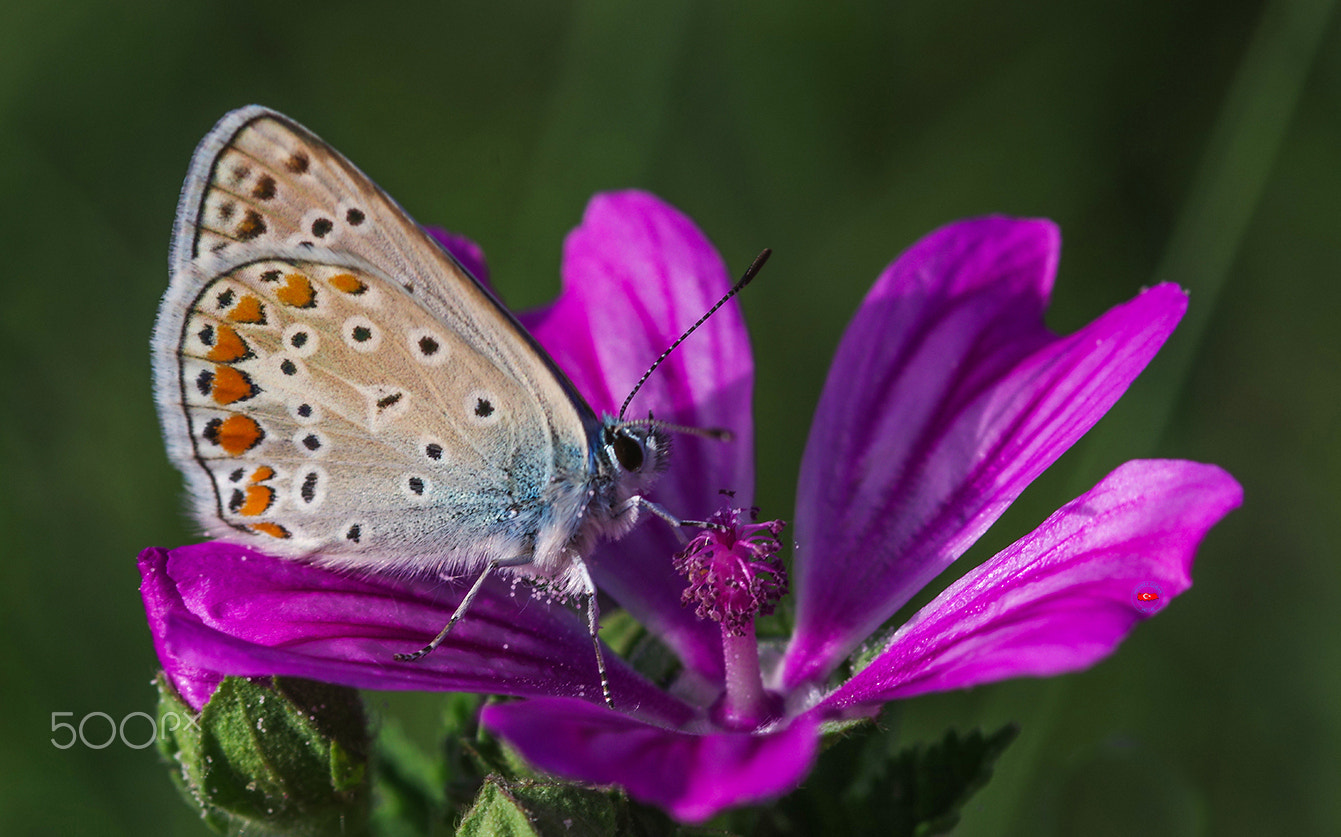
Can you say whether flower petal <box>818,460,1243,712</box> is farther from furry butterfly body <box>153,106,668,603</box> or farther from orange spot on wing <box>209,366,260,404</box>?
orange spot on wing <box>209,366,260,404</box>

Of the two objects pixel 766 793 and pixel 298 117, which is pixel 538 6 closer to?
pixel 298 117

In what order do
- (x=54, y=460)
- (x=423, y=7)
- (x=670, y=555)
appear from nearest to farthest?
(x=670, y=555), (x=54, y=460), (x=423, y=7)

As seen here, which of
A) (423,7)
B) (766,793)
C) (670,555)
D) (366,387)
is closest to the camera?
(766,793)

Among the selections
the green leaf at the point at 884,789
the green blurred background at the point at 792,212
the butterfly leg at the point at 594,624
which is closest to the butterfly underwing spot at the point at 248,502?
the butterfly leg at the point at 594,624

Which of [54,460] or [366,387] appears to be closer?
[366,387]

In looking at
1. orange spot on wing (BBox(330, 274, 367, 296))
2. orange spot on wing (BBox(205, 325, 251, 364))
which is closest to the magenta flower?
orange spot on wing (BBox(205, 325, 251, 364))

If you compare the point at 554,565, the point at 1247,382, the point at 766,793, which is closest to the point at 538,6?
the point at 1247,382
